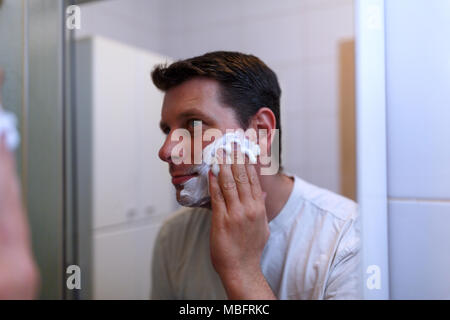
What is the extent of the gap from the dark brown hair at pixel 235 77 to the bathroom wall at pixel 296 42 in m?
1.01

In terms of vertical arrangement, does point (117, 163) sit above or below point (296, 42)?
below

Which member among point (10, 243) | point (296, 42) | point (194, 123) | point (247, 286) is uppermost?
point (296, 42)

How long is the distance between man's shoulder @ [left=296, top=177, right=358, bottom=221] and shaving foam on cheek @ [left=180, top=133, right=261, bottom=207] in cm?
21

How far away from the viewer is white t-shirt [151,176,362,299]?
0.65 m

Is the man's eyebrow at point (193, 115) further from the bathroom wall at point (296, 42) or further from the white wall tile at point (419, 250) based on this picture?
the bathroom wall at point (296, 42)

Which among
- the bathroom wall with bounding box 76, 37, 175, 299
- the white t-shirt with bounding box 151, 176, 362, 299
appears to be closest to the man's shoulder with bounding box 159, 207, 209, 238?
the white t-shirt with bounding box 151, 176, 362, 299

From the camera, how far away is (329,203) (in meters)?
0.78

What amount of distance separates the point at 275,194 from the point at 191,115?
0.26 meters

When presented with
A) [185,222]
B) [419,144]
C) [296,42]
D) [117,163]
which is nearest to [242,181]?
[419,144]

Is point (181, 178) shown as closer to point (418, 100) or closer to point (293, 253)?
point (293, 253)

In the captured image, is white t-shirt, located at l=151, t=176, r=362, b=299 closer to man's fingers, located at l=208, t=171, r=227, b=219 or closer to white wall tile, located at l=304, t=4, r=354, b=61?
man's fingers, located at l=208, t=171, r=227, b=219

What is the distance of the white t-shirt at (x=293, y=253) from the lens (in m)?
0.65

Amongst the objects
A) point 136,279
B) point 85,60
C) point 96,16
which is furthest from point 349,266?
point 96,16
